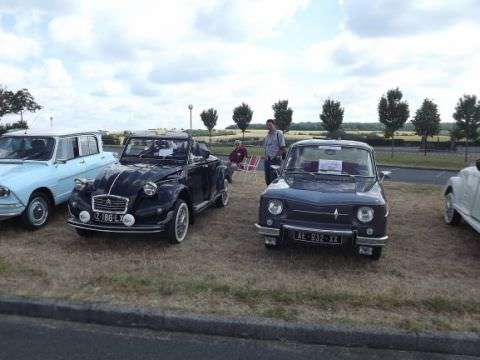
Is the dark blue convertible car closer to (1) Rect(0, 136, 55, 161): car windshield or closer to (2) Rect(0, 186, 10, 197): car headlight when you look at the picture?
(2) Rect(0, 186, 10, 197): car headlight

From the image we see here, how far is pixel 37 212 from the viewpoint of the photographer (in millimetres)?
7410

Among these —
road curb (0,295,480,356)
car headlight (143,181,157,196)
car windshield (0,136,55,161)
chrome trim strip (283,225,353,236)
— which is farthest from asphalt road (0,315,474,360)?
car windshield (0,136,55,161)

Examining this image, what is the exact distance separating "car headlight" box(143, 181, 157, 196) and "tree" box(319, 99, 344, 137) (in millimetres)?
30981

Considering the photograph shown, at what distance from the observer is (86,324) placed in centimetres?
424

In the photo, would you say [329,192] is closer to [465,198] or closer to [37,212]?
[465,198]

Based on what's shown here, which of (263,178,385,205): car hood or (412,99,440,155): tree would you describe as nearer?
(263,178,385,205): car hood

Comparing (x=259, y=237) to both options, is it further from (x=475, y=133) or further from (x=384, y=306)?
(x=475, y=133)

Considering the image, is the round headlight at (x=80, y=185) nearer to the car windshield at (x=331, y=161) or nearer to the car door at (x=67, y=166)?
the car door at (x=67, y=166)

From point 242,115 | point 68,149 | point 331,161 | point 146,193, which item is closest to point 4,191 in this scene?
point 68,149

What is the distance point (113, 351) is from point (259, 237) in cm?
376

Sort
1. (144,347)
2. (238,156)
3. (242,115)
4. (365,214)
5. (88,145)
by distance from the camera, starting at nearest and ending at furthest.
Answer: (144,347) → (365,214) → (88,145) → (238,156) → (242,115)

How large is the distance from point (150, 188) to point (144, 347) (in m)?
2.96

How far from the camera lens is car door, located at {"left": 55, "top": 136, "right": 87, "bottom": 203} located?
8000mm

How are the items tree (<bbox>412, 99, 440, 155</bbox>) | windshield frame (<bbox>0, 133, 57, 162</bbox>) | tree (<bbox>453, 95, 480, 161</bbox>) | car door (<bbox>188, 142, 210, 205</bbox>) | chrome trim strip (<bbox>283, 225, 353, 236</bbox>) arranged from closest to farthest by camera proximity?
chrome trim strip (<bbox>283, 225, 353, 236</bbox>) → car door (<bbox>188, 142, 210, 205</bbox>) → windshield frame (<bbox>0, 133, 57, 162</bbox>) → tree (<bbox>453, 95, 480, 161</bbox>) → tree (<bbox>412, 99, 440, 155</bbox>)
